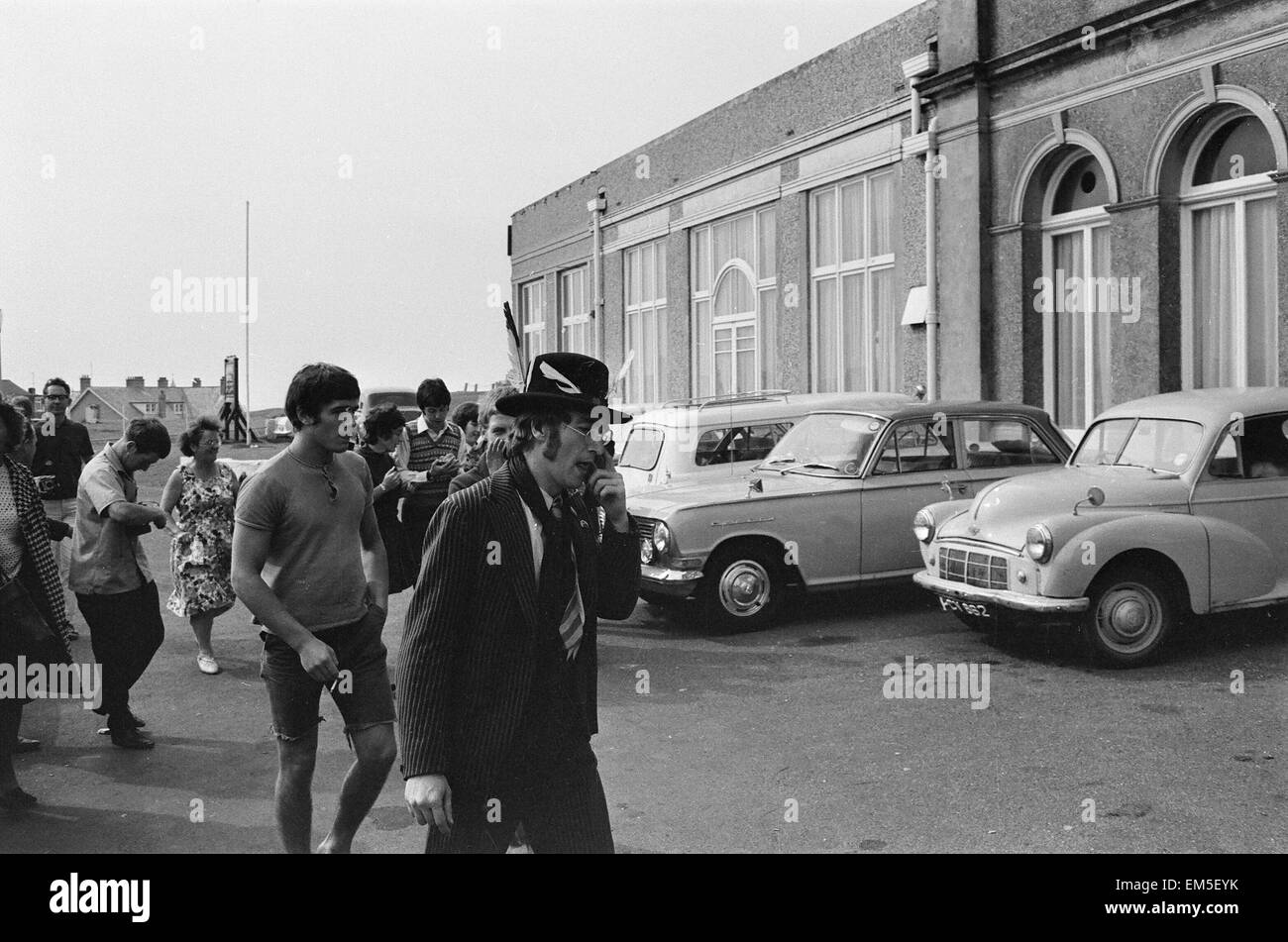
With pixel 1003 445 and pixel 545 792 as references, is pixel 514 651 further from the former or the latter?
pixel 1003 445

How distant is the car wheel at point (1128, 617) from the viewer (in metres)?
7.64

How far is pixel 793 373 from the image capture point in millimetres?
20500

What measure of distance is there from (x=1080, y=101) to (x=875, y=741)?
10185 millimetres

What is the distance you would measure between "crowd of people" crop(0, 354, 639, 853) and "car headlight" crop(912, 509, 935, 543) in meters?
3.36

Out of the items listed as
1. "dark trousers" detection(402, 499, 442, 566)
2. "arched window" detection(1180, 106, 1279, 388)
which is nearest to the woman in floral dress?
"dark trousers" detection(402, 499, 442, 566)

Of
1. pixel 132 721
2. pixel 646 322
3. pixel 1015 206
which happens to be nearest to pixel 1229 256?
pixel 1015 206

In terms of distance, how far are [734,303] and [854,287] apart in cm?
408

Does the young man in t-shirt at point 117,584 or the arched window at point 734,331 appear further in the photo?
the arched window at point 734,331

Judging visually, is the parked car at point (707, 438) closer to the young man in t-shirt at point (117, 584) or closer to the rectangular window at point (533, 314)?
the young man in t-shirt at point (117, 584)

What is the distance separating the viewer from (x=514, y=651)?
3016 millimetres

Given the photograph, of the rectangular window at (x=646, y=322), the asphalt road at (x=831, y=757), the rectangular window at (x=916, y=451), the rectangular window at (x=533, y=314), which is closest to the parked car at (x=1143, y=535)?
the asphalt road at (x=831, y=757)

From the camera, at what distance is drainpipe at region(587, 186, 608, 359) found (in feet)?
91.5
